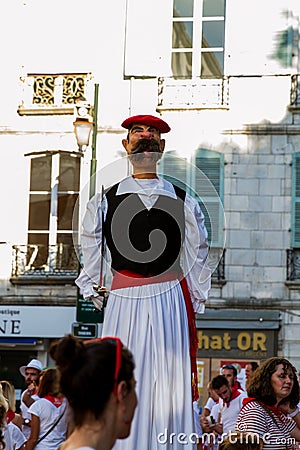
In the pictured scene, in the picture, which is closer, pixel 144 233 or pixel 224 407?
pixel 144 233

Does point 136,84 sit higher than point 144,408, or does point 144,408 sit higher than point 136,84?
point 136,84

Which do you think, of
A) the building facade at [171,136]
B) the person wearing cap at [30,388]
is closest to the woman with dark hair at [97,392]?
the person wearing cap at [30,388]

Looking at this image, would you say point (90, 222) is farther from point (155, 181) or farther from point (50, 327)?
point (50, 327)

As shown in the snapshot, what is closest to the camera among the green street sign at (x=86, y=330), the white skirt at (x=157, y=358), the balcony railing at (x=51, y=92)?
the white skirt at (x=157, y=358)

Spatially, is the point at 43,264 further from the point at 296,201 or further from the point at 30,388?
the point at 30,388

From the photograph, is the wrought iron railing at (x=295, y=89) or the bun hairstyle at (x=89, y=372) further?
the wrought iron railing at (x=295, y=89)

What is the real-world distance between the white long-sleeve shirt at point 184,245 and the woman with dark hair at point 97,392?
10.0 ft

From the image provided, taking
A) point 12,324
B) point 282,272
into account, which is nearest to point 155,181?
point 282,272

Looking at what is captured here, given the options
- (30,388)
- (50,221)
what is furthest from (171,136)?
(30,388)

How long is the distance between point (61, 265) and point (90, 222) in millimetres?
17108

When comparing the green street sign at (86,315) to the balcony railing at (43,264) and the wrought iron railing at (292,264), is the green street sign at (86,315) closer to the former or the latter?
the balcony railing at (43,264)

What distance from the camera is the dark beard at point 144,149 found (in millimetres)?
7406

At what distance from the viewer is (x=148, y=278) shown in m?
7.34

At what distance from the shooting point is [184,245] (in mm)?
7438
